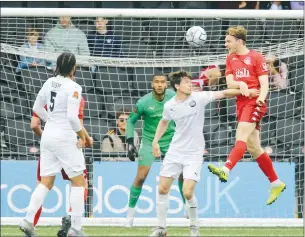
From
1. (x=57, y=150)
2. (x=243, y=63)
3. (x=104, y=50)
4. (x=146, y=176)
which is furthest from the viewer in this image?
(x=104, y=50)

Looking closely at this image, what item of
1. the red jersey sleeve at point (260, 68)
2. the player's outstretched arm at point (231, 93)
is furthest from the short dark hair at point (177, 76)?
the red jersey sleeve at point (260, 68)

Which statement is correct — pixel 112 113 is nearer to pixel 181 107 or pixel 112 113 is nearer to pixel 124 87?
pixel 124 87

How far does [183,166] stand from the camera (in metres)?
12.9

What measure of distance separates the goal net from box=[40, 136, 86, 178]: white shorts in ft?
10.1

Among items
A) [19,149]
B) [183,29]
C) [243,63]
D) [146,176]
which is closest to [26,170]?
[19,149]

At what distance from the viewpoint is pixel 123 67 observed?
1597 cm

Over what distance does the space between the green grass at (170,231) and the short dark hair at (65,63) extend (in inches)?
105

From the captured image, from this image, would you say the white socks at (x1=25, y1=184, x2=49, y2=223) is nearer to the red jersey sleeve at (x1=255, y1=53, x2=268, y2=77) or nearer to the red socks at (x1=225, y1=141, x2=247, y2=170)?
the red socks at (x1=225, y1=141, x2=247, y2=170)

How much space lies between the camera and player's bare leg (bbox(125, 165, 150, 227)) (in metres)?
14.5

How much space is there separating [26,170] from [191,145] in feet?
10.5

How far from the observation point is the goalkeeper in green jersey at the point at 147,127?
47.4 feet

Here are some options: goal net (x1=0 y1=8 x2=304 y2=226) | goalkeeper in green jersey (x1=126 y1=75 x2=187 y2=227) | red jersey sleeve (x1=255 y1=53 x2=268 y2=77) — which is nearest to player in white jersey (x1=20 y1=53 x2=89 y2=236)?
red jersey sleeve (x1=255 y1=53 x2=268 y2=77)

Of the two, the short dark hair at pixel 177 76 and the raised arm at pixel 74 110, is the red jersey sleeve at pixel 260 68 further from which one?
the raised arm at pixel 74 110

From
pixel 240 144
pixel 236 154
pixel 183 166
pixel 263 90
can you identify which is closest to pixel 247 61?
pixel 263 90
